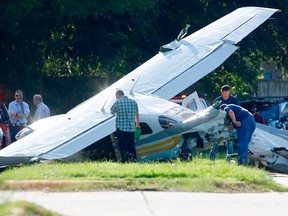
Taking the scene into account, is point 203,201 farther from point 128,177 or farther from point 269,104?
point 269,104

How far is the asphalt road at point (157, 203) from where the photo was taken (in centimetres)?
1051

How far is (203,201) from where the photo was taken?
1146 centimetres

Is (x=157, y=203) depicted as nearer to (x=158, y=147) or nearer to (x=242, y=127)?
(x=242, y=127)

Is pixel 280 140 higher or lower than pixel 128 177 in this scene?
lower

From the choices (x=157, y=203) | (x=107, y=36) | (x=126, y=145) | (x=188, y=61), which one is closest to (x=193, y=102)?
(x=188, y=61)

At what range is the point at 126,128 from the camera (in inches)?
674

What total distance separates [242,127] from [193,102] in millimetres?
5042

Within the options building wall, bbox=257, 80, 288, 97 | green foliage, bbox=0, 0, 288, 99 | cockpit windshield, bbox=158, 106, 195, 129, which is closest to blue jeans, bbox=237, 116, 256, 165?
cockpit windshield, bbox=158, 106, 195, 129

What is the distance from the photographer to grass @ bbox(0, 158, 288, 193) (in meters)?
12.3

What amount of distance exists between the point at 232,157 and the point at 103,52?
12314 mm

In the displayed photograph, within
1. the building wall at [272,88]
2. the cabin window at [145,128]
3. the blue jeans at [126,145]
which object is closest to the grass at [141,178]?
the blue jeans at [126,145]

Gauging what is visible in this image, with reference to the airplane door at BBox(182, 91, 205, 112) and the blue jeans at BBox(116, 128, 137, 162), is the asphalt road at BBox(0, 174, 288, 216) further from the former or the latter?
the airplane door at BBox(182, 91, 205, 112)

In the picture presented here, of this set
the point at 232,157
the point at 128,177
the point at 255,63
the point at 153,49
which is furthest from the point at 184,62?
the point at 255,63

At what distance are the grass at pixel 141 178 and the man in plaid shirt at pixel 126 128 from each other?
283 cm
